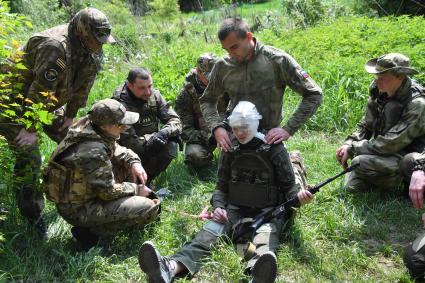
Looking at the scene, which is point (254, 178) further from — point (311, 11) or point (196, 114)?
point (311, 11)

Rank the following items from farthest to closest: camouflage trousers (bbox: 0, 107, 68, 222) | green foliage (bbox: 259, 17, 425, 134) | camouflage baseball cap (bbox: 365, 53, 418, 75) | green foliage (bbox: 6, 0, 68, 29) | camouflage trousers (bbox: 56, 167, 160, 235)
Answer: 1. green foliage (bbox: 6, 0, 68, 29)
2. green foliage (bbox: 259, 17, 425, 134)
3. camouflage baseball cap (bbox: 365, 53, 418, 75)
4. camouflage trousers (bbox: 0, 107, 68, 222)
5. camouflage trousers (bbox: 56, 167, 160, 235)

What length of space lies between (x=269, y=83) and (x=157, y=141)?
1638 millimetres

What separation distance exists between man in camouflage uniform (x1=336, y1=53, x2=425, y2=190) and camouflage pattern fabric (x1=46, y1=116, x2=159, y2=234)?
2174 millimetres

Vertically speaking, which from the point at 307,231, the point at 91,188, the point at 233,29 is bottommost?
the point at 307,231

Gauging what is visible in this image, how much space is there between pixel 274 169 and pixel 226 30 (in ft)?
4.06

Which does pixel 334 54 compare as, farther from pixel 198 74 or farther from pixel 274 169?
pixel 274 169

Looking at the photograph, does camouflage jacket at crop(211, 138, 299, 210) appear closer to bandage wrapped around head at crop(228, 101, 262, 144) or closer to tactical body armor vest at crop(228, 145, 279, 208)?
tactical body armor vest at crop(228, 145, 279, 208)

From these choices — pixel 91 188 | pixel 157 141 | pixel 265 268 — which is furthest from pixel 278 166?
pixel 157 141

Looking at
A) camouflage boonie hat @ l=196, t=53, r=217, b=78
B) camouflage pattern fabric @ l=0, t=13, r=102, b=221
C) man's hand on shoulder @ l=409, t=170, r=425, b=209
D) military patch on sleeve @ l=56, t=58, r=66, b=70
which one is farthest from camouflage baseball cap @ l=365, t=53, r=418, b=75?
military patch on sleeve @ l=56, t=58, r=66, b=70

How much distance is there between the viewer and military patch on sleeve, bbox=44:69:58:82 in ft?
13.3

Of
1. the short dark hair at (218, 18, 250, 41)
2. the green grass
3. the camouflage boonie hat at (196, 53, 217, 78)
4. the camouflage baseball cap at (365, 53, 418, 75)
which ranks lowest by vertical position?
the green grass

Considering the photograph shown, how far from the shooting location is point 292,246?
3984 millimetres

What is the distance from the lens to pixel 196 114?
6090 millimetres

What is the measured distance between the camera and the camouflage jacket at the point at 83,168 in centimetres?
371
